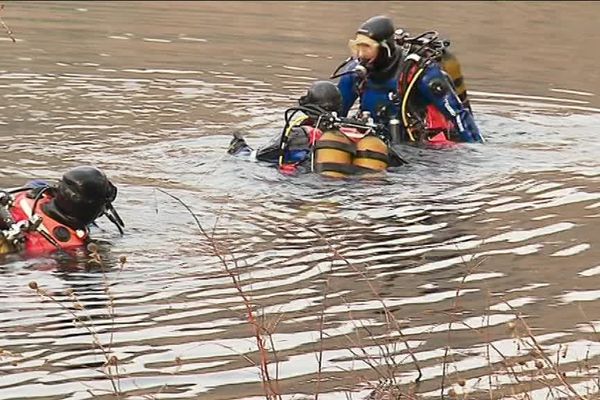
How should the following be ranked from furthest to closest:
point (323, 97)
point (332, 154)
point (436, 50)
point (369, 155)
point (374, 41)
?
point (436, 50), point (374, 41), point (323, 97), point (369, 155), point (332, 154)

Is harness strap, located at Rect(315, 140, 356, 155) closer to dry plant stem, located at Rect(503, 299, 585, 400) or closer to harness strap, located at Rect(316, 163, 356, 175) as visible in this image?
harness strap, located at Rect(316, 163, 356, 175)

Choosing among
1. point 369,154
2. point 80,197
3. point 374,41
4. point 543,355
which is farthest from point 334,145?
point 543,355

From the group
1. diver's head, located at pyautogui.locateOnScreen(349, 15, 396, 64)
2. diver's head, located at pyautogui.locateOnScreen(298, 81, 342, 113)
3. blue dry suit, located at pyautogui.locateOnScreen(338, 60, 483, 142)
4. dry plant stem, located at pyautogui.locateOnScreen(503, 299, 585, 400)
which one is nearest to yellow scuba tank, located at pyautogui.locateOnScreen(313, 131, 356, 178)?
diver's head, located at pyautogui.locateOnScreen(298, 81, 342, 113)

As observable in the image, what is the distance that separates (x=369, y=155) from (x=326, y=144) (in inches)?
12.3

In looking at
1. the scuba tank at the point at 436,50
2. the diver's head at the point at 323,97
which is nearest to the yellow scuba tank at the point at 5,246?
the diver's head at the point at 323,97

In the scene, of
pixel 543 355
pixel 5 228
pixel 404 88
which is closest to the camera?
pixel 543 355

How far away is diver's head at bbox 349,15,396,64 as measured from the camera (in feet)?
34.8

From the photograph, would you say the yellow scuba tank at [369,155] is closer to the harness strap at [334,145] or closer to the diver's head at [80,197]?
the harness strap at [334,145]

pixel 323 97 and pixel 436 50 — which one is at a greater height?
pixel 436 50

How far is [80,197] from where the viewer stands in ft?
24.3

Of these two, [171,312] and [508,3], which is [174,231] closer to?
[171,312]

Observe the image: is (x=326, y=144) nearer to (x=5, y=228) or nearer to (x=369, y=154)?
(x=369, y=154)

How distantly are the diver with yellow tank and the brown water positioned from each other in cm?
17

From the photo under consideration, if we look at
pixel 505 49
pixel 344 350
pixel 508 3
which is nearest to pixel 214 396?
pixel 344 350
